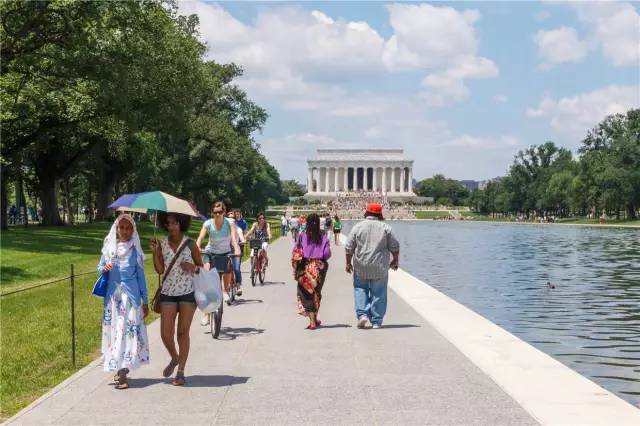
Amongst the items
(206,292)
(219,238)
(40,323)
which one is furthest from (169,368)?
(40,323)

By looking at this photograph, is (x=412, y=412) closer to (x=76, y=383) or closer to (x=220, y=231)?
(x=76, y=383)

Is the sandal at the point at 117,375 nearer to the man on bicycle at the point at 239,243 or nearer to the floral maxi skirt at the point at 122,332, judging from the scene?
the floral maxi skirt at the point at 122,332

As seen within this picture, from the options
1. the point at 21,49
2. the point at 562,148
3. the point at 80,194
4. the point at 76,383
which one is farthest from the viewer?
the point at 562,148

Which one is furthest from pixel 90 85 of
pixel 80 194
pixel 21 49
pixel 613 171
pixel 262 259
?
pixel 613 171

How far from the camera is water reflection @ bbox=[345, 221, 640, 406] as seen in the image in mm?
12242

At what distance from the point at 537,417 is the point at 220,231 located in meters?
7.69

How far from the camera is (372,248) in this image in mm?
12812

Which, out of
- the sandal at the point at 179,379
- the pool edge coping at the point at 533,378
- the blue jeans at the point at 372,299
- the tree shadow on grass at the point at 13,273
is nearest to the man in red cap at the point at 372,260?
the blue jeans at the point at 372,299

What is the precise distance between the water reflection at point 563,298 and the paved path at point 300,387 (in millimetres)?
2448

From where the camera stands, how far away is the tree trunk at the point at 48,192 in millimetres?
47469

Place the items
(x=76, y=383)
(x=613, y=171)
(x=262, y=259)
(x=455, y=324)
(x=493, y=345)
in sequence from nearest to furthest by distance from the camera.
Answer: (x=76, y=383) < (x=493, y=345) < (x=455, y=324) < (x=262, y=259) < (x=613, y=171)

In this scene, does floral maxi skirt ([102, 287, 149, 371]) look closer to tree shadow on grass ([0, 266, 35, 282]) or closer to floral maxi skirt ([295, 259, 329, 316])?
floral maxi skirt ([295, 259, 329, 316])

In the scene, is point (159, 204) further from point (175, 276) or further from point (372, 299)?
point (372, 299)

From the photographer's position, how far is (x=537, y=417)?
7.27m
